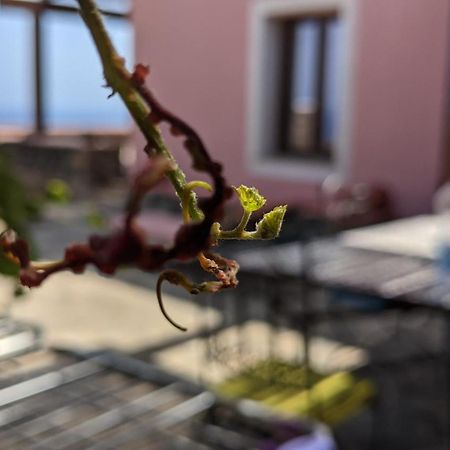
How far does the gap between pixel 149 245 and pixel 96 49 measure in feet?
0.28

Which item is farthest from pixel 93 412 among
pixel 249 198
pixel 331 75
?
pixel 331 75

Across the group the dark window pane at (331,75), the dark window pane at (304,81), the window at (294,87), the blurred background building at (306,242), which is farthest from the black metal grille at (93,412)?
the dark window pane at (304,81)

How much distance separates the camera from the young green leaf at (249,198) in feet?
→ 0.91

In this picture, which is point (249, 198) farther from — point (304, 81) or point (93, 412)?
point (304, 81)

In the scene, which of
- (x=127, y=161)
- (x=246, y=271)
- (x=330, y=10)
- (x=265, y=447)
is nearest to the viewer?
(x=265, y=447)

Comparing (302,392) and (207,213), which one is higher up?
(207,213)

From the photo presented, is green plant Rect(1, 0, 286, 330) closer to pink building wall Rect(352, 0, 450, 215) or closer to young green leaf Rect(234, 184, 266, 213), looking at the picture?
young green leaf Rect(234, 184, 266, 213)

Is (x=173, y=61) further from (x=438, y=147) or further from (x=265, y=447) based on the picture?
(x=265, y=447)

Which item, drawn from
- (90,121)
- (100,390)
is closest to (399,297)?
(100,390)

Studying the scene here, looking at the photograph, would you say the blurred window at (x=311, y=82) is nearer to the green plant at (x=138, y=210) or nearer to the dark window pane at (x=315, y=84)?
the dark window pane at (x=315, y=84)

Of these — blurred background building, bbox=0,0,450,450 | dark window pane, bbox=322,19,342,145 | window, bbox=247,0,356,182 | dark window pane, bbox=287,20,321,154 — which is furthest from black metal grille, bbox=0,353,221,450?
dark window pane, bbox=287,20,321,154

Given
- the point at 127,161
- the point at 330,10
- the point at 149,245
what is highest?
the point at 330,10

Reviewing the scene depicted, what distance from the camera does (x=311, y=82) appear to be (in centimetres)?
609

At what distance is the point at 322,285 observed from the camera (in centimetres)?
233
